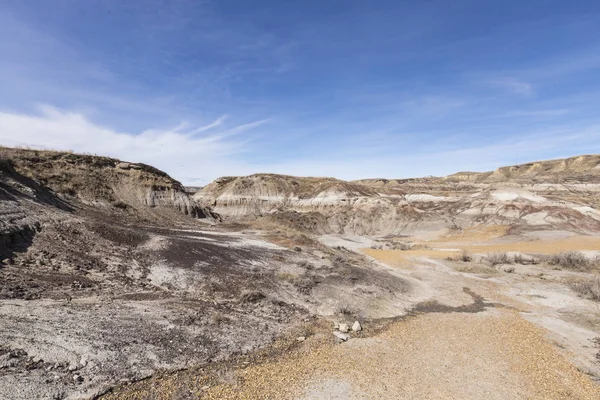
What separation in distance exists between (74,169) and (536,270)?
42.7 meters

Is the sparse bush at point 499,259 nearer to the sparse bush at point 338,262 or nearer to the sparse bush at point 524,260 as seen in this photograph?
the sparse bush at point 524,260

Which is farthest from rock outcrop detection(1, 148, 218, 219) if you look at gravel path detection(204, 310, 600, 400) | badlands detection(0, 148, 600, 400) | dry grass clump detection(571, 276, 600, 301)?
dry grass clump detection(571, 276, 600, 301)

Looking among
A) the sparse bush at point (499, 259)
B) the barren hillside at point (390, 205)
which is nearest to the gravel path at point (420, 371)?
the sparse bush at point (499, 259)

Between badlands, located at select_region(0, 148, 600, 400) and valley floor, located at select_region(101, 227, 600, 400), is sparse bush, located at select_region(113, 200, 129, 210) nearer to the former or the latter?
badlands, located at select_region(0, 148, 600, 400)

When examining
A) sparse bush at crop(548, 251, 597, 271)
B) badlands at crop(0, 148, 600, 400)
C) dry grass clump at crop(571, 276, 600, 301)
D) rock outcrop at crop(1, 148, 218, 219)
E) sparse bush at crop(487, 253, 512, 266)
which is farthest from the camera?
rock outcrop at crop(1, 148, 218, 219)

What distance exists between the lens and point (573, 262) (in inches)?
1081

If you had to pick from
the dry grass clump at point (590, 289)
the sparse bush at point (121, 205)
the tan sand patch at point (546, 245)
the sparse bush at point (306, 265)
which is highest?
the sparse bush at point (121, 205)

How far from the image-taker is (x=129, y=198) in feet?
120

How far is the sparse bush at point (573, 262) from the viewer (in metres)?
26.9

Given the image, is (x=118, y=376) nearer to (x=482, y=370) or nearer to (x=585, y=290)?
(x=482, y=370)

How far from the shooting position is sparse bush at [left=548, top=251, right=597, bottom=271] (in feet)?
88.3

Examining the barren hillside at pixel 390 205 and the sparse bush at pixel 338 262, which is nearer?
the sparse bush at pixel 338 262

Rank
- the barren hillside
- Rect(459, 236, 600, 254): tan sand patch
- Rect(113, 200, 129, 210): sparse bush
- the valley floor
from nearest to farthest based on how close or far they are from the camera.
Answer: the valley floor, Rect(113, 200, 129, 210): sparse bush, Rect(459, 236, 600, 254): tan sand patch, the barren hillside

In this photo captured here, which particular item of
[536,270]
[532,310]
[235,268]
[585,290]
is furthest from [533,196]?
[235,268]
